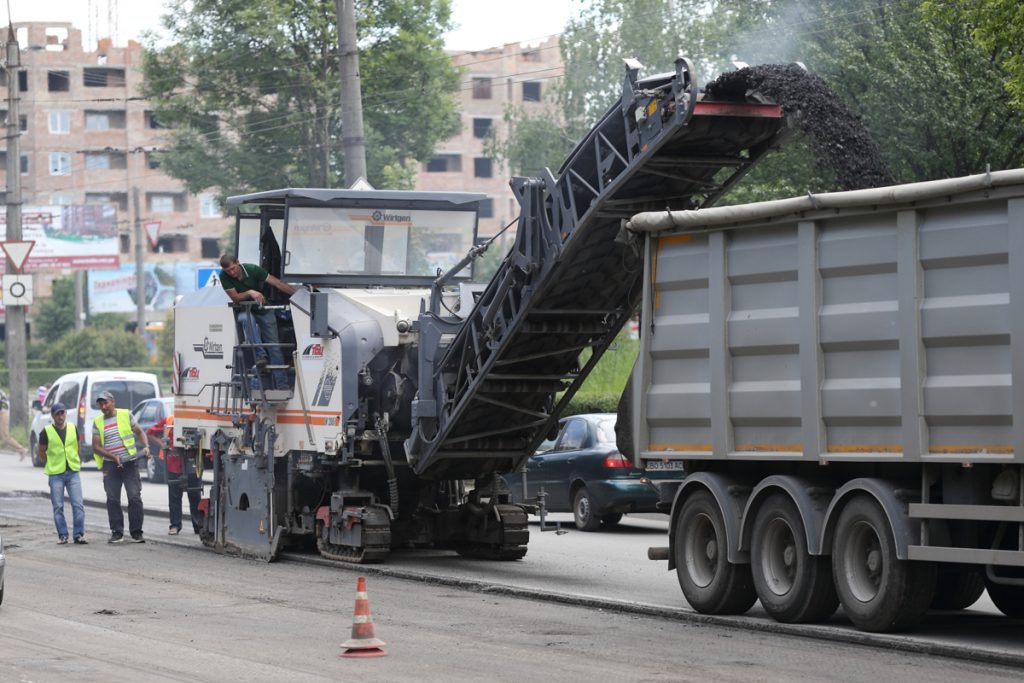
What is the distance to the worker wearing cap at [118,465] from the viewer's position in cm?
2025

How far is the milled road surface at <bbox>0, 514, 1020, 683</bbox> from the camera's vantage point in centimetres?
1020

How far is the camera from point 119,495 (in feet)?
67.2

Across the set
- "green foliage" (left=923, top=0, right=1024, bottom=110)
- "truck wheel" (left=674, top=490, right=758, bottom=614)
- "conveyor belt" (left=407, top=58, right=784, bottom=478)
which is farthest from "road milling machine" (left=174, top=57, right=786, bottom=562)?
"green foliage" (left=923, top=0, right=1024, bottom=110)

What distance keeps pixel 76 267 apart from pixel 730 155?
210 feet

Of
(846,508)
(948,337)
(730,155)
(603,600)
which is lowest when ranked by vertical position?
(603,600)

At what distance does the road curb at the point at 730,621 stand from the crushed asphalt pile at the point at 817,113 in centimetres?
342

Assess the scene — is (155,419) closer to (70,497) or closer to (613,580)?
(70,497)

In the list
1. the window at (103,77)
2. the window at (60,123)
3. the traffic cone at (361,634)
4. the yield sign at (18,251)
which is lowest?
the traffic cone at (361,634)

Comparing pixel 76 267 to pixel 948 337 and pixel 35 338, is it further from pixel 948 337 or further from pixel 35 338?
pixel 948 337

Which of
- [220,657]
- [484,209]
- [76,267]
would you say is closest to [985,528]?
[220,657]

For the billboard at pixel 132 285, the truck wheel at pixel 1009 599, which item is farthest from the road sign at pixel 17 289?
the billboard at pixel 132 285

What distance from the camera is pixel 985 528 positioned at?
440 inches

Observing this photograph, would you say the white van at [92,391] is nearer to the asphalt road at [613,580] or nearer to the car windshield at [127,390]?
the car windshield at [127,390]

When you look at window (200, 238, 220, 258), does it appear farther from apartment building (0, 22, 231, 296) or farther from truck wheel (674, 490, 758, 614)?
truck wheel (674, 490, 758, 614)
